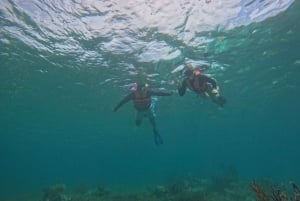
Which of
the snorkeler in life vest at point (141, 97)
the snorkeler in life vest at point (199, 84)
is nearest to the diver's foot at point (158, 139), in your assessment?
the snorkeler in life vest at point (141, 97)

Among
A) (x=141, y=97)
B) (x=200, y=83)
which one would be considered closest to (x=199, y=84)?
(x=200, y=83)

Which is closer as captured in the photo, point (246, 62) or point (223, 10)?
point (223, 10)

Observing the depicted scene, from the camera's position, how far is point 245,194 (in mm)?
22203

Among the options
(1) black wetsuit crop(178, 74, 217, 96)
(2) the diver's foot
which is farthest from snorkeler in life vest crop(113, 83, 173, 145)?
(1) black wetsuit crop(178, 74, 217, 96)

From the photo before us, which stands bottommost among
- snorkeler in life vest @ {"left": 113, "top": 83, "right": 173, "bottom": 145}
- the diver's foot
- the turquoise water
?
the diver's foot

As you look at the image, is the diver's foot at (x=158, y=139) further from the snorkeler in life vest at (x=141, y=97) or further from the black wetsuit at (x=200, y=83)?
the black wetsuit at (x=200, y=83)

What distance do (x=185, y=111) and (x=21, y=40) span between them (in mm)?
32011

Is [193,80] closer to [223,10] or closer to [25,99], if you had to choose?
[223,10]

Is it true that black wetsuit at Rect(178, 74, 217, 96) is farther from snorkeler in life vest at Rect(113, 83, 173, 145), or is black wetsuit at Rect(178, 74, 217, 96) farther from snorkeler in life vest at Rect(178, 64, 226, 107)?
snorkeler in life vest at Rect(113, 83, 173, 145)

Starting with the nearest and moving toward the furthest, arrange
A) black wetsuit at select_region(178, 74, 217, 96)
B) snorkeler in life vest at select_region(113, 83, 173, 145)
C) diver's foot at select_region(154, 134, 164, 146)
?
black wetsuit at select_region(178, 74, 217, 96) < snorkeler in life vest at select_region(113, 83, 173, 145) < diver's foot at select_region(154, 134, 164, 146)

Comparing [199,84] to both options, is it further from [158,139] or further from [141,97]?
[158,139]

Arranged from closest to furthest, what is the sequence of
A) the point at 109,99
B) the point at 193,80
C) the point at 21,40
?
the point at 193,80, the point at 21,40, the point at 109,99

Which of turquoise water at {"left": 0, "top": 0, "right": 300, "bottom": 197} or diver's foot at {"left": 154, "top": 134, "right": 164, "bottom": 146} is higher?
turquoise water at {"left": 0, "top": 0, "right": 300, "bottom": 197}

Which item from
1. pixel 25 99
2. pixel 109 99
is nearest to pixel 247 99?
pixel 109 99
